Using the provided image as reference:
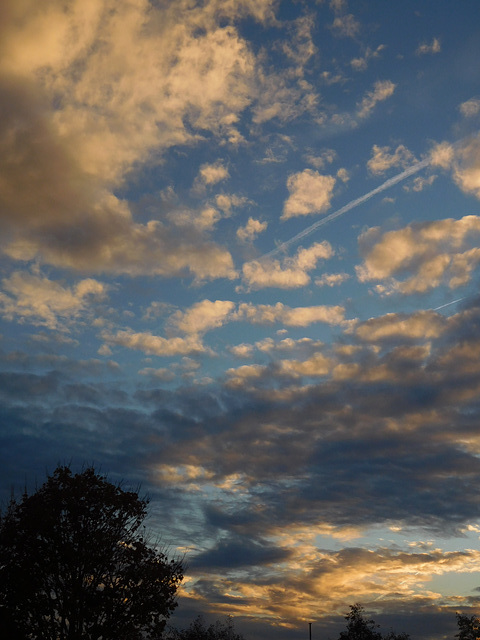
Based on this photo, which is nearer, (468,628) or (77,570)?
(77,570)

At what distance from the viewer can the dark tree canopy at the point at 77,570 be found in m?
34.2

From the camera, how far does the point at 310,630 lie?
419 ft

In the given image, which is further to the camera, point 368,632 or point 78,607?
point 368,632

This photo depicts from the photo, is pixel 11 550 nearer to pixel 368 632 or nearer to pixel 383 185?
pixel 383 185

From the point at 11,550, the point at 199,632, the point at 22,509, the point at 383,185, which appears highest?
the point at 383,185

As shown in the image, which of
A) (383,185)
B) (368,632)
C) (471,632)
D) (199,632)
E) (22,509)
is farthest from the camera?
(199,632)

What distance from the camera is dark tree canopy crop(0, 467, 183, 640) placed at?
34.2m

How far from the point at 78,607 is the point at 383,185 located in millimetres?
53352

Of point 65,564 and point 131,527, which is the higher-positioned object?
point 131,527

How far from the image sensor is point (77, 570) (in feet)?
114

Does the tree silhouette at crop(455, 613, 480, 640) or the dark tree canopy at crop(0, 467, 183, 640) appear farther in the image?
the tree silhouette at crop(455, 613, 480, 640)

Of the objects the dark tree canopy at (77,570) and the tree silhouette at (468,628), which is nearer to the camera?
the dark tree canopy at (77,570)

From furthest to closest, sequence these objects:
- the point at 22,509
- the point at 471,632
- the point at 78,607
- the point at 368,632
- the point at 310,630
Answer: the point at 310,630, the point at 368,632, the point at 471,632, the point at 22,509, the point at 78,607

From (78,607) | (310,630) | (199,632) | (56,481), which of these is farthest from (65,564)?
(310,630)
